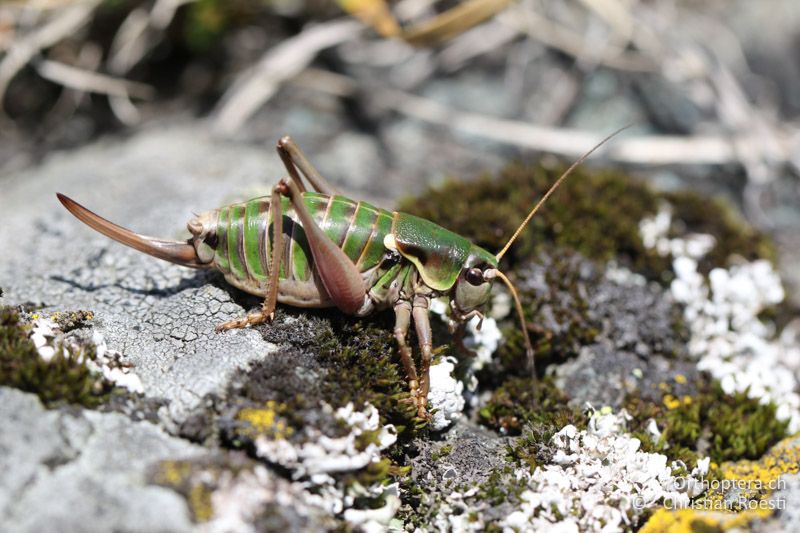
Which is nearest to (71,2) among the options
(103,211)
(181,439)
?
(103,211)

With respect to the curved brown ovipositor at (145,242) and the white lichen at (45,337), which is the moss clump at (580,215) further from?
the white lichen at (45,337)

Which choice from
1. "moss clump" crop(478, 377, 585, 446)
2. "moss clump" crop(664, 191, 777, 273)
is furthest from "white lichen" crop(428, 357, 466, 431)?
"moss clump" crop(664, 191, 777, 273)

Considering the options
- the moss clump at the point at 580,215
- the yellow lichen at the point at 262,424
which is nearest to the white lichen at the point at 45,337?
the yellow lichen at the point at 262,424

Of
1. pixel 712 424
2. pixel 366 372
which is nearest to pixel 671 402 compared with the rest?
pixel 712 424

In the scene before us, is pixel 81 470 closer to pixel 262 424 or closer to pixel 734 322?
pixel 262 424

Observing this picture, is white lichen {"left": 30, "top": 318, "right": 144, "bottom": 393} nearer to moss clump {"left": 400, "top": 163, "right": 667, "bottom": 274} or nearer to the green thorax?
the green thorax

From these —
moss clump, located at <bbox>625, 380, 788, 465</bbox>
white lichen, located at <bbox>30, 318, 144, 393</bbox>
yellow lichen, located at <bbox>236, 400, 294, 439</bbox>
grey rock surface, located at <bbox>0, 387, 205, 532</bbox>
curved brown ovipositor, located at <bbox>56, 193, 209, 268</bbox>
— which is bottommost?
moss clump, located at <bbox>625, 380, 788, 465</bbox>

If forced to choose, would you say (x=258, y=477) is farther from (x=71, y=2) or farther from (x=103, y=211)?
(x=71, y=2)
